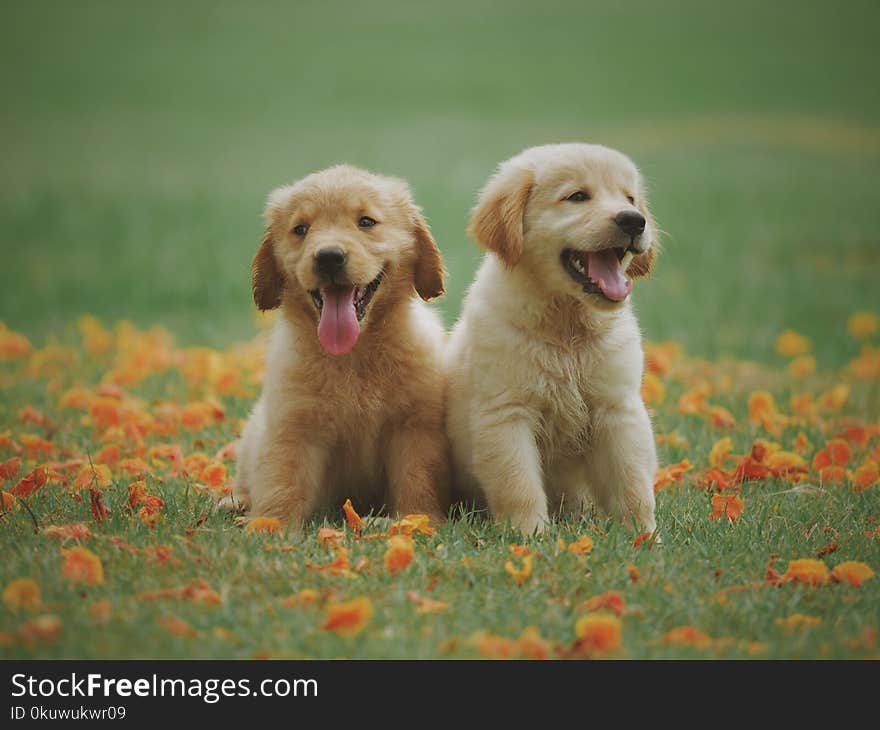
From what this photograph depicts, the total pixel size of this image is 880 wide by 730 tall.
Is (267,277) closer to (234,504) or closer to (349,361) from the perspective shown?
(349,361)

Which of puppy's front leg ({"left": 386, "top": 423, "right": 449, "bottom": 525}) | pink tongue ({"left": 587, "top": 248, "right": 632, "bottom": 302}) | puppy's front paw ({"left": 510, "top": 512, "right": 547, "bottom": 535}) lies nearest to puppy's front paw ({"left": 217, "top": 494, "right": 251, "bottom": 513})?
puppy's front leg ({"left": 386, "top": 423, "right": 449, "bottom": 525})

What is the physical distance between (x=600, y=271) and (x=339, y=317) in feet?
2.96

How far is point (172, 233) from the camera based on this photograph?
1179cm

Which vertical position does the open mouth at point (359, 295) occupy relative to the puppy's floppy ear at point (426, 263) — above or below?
below

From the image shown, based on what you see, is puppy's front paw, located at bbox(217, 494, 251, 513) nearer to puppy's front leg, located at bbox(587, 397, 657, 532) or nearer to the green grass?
the green grass

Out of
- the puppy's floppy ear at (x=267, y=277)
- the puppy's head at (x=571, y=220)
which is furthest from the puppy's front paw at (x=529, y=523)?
the puppy's floppy ear at (x=267, y=277)

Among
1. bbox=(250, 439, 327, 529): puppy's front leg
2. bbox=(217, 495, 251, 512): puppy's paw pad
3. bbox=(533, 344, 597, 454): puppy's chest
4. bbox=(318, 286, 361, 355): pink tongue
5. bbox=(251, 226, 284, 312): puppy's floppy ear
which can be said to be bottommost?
bbox=(217, 495, 251, 512): puppy's paw pad

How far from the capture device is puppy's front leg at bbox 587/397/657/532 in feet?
12.7

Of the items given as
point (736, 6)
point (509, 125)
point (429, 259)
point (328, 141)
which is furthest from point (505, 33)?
point (429, 259)

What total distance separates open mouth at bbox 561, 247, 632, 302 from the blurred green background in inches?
105

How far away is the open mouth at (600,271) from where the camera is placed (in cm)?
377

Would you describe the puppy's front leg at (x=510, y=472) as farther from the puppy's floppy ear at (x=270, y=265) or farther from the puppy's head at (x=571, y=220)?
the puppy's floppy ear at (x=270, y=265)

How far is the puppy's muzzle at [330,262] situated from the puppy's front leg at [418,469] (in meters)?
0.61
